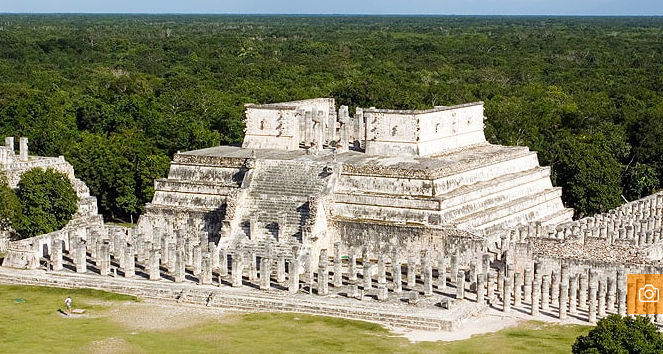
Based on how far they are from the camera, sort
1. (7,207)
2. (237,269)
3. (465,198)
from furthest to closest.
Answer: (7,207), (465,198), (237,269)

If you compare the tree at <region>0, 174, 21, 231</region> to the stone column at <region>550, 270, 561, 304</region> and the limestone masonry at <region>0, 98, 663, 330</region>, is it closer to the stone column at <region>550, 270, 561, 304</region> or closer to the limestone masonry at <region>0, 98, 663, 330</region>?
the limestone masonry at <region>0, 98, 663, 330</region>

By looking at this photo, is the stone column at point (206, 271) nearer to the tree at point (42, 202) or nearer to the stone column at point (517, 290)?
the stone column at point (517, 290)

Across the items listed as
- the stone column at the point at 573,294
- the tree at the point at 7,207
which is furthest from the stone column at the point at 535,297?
the tree at the point at 7,207

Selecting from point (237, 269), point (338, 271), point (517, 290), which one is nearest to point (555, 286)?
point (517, 290)

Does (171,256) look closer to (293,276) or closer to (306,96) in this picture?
(293,276)

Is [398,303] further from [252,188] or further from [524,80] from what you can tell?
[524,80]

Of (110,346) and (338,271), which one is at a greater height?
(338,271)

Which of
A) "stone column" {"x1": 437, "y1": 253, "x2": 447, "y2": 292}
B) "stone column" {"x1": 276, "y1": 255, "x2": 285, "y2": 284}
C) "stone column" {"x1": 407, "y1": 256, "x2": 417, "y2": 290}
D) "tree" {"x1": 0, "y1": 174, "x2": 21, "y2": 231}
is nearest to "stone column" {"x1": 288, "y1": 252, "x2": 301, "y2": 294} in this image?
"stone column" {"x1": 276, "y1": 255, "x2": 285, "y2": 284}
